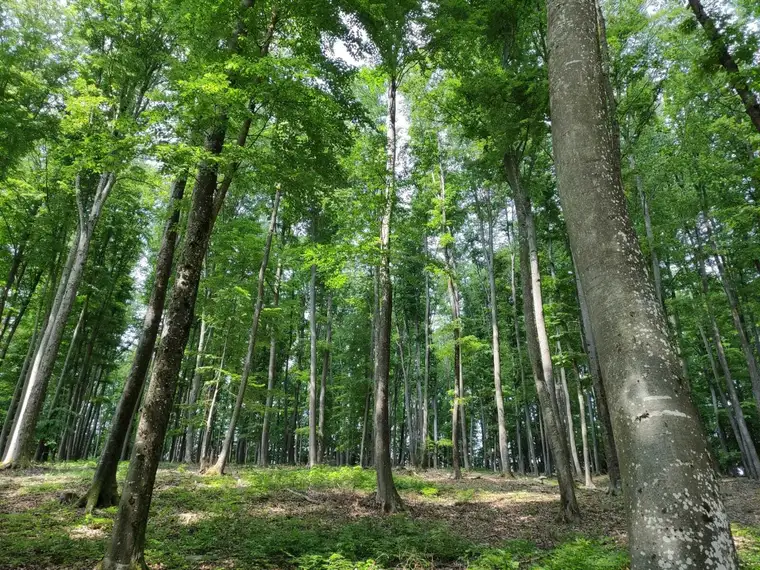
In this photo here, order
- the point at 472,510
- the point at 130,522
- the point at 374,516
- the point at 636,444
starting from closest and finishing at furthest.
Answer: the point at 636,444
the point at 130,522
the point at 374,516
the point at 472,510

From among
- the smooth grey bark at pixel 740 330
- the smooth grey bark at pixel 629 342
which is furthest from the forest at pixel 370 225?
the smooth grey bark at pixel 740 330

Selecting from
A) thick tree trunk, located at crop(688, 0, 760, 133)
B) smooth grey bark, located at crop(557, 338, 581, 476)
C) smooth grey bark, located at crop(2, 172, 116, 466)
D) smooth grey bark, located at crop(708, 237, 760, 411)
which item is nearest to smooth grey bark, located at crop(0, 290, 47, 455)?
smooth grey bark, located at crop(2, 172, 116, 466)

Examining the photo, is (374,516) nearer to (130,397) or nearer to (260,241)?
(130,397)

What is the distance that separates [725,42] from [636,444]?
35.5ft


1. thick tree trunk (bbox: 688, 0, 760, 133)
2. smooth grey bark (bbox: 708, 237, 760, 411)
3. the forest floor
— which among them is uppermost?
thick tree trunk (bbox: 688, 0, 760, 133)

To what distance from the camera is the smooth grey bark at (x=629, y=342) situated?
1.67m

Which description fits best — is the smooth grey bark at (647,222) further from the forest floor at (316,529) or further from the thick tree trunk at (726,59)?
the forest floor at (316,529)

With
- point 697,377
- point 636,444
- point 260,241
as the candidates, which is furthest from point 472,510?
point 697,377

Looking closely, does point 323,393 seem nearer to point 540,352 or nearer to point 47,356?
point 47,356

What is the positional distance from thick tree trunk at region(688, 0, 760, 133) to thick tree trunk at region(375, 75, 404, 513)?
6850 mm

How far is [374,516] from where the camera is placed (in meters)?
8.58

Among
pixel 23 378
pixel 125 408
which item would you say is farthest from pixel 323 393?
pixel 125 408

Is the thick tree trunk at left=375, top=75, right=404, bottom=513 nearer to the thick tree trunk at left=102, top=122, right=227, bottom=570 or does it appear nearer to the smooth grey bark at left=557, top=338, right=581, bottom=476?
the thick tree trunk at left=102, top=122, right=227, bottom=570

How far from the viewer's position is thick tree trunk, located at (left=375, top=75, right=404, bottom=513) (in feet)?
30.5
